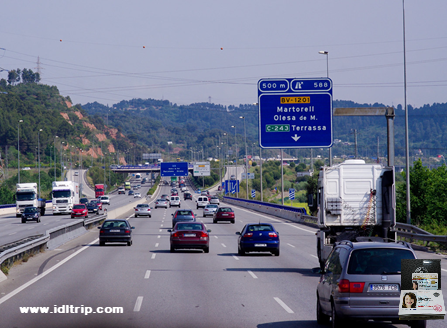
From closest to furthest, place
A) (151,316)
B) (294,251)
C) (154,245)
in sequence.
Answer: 1. (151,316)
2. (294,251)
3. (154,245)

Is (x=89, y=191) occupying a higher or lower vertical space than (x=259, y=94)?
lower

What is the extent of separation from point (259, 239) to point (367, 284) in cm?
1580

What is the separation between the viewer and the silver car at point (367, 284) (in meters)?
9.13

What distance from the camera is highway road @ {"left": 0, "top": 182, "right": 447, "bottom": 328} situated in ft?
36.6

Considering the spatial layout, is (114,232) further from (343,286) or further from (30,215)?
(30,215)

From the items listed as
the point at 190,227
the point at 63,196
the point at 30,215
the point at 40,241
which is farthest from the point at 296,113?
the point at 63,196

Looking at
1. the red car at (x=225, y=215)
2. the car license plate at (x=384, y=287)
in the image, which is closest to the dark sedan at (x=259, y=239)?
the car license plate at (x=384, y=287)

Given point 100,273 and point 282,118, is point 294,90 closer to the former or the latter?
point 282,118

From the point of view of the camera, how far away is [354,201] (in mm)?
19016

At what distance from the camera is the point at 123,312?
11844mm

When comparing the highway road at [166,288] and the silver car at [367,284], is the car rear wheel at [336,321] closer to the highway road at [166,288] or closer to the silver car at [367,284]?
the silver car at [367,284]

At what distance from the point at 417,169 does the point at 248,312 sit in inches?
1506

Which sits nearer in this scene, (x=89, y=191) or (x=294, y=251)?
(x=294, y=251)

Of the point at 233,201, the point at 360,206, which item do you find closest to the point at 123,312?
the point at 360,206
